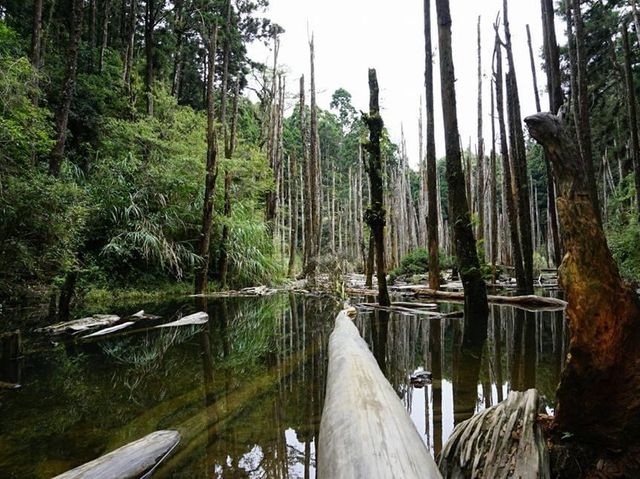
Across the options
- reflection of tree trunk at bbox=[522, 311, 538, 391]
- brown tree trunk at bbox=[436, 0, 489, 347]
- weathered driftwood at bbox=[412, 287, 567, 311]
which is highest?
brown tree trunk at bbox=[436, 0, 489, 347]

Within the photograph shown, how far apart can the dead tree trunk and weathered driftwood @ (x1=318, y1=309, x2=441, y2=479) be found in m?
0.78

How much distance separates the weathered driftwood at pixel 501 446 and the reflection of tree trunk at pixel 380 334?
2.05 metres

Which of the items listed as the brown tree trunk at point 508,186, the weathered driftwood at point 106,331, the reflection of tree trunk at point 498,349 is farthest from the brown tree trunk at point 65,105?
the brown tree trunk at point 508,186

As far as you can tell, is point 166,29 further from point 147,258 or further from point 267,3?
point 147,258

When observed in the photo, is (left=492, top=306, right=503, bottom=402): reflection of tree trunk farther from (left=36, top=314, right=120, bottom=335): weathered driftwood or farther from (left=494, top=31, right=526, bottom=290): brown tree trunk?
(left=36, top=314, right=120, bottom=335): weathered driftwood

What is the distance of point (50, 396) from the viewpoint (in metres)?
3.52

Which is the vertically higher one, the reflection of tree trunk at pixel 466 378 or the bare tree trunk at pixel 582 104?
the bare tree trunk at pixel 582 104

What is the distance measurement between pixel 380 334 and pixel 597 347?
14.0 feet

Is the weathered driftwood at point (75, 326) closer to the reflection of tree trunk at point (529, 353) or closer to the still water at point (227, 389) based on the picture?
the still water at point (227, 389)

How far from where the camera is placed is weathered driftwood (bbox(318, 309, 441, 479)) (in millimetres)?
1479

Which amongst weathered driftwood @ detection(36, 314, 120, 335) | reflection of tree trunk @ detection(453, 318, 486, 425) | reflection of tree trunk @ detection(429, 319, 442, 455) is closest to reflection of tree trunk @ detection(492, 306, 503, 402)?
reflection of tree trunk @ detection(453, 318, 486, 425)

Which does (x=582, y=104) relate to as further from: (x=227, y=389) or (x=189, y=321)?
(x=227, y=389)

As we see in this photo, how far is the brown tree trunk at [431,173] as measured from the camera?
10.3 m

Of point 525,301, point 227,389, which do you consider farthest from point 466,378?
point 525,301
